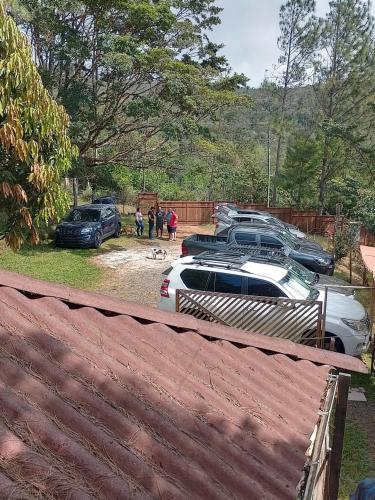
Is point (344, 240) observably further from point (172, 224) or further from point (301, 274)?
point (301, 274)

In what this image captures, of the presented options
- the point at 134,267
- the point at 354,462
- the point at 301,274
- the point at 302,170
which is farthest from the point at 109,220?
the point at 302,170

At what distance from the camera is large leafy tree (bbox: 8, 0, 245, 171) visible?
53.3 ft

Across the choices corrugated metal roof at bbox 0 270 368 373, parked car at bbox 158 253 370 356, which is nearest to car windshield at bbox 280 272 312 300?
parked car at bbox 158 253 370 356

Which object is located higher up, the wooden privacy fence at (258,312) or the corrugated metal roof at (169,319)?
the corrugated metal roof at (169,319)

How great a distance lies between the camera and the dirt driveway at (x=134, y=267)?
12148mm

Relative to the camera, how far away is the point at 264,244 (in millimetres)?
13953

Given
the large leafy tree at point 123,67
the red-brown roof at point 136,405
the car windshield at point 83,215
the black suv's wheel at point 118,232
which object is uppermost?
the large leafy tree at point 123,67

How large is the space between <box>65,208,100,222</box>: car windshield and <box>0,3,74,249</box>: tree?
8861 millimetres

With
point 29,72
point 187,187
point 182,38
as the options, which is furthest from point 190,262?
point 187,187

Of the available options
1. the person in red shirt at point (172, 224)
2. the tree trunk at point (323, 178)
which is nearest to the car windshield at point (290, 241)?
the person in red shirt at point (172, 224)

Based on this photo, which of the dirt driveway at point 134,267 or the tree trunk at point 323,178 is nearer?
the dirt driveway at point 134,267

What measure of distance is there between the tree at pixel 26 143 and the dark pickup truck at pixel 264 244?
5110 millimetres

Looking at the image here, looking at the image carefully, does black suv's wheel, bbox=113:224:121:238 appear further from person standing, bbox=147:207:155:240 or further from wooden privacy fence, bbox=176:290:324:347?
wooden privacy fence, bbox=176:290:324:347

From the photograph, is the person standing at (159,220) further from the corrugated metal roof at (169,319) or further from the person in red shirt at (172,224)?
the corrugated metal roof at (169,319)
